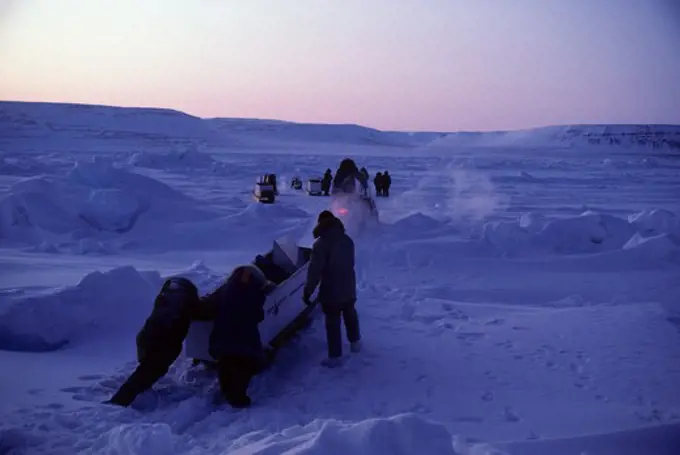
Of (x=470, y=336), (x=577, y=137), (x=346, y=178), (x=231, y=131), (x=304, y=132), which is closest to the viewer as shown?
(x=470, y=336)

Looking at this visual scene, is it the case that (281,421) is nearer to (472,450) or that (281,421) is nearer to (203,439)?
(203,439)

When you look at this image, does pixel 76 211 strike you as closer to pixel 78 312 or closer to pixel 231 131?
pixel 78 312

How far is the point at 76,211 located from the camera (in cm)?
1305

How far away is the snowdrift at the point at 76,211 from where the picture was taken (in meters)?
11.9

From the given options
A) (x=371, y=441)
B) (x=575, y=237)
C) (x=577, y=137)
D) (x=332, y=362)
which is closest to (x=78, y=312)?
(x=332, y=362)

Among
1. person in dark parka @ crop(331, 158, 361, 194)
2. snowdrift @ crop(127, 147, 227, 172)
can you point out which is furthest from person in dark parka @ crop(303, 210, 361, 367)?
snowdrift @ crop(127, 147, 227, 172)

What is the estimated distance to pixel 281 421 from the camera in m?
4.24

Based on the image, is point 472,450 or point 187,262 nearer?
point 472,450

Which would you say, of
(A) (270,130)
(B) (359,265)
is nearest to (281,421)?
(B) (359,265)

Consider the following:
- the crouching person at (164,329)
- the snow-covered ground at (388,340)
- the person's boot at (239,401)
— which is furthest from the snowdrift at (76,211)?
the person's boot at (239,401)

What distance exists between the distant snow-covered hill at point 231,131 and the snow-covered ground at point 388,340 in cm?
7204

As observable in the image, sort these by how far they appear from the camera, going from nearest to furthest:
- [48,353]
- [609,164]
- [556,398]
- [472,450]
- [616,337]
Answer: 1. [472,450]
2. [556,398]
3. [48,353]
4. [616,337]
5. [609,164]

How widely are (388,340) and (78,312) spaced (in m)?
3.15

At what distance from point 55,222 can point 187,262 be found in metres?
4.22
